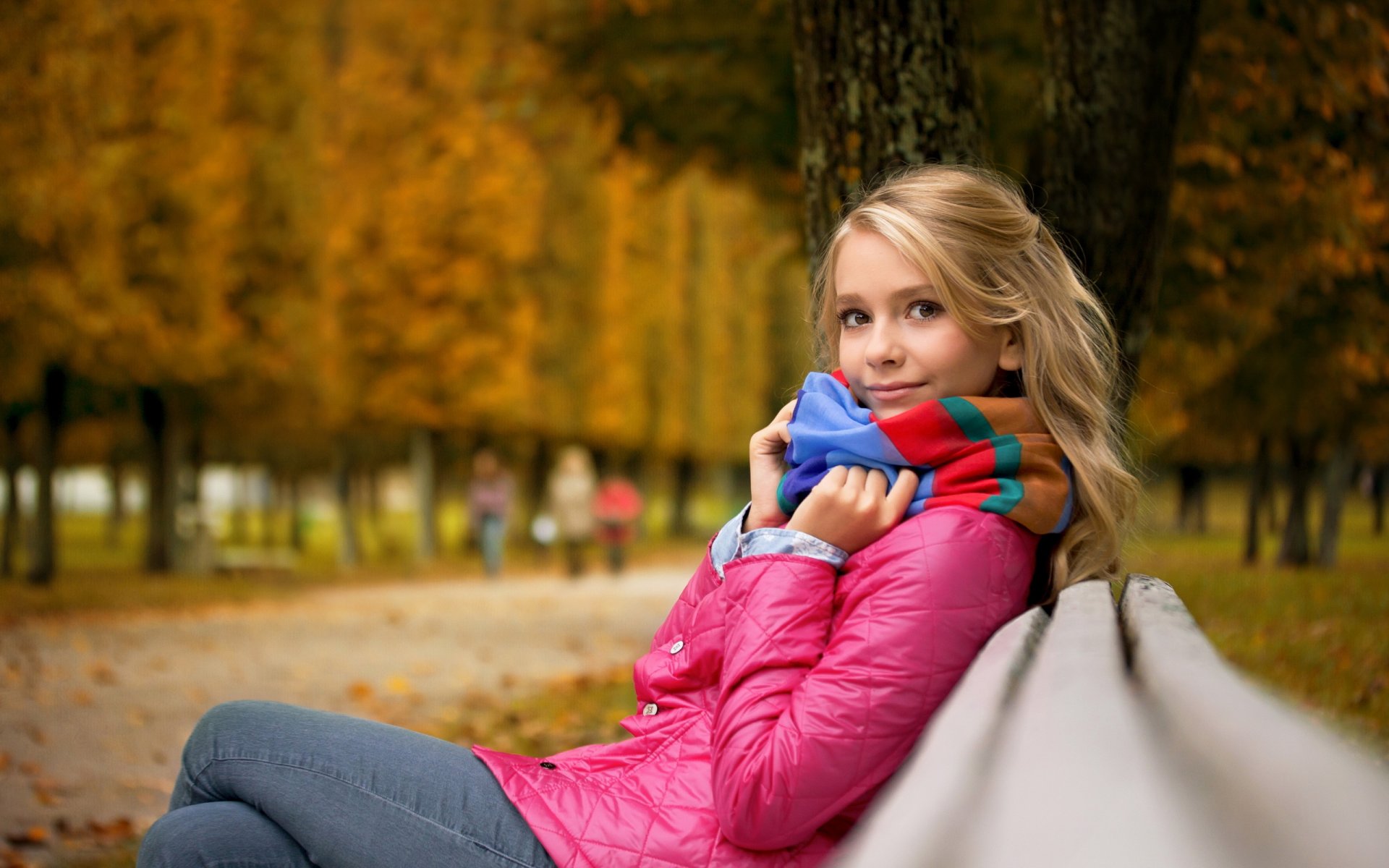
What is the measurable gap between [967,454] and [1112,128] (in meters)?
2.68

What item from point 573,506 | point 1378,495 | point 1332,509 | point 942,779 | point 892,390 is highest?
point 892,390

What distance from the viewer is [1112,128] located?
161 inches

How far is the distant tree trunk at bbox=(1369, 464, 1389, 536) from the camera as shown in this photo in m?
8.87

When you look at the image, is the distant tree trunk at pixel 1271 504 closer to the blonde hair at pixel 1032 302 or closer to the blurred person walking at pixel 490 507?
the blonde hair at pixel 1032 302

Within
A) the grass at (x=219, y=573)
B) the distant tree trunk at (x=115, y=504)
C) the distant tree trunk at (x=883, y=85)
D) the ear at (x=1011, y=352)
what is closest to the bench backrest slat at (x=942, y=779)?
the ear at (x=1011, y=352)

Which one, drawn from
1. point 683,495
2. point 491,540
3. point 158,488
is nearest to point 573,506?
point 491,540

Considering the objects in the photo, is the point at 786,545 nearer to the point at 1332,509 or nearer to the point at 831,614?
the point at 831,614

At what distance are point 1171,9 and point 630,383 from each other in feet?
87.4

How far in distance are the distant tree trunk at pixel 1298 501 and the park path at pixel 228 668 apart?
5211mm

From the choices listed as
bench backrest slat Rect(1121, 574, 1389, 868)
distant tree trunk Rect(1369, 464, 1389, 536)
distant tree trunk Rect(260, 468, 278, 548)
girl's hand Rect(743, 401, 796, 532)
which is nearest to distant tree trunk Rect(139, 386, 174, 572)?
distant tree trunk Rect(260, 468, 278, 548)

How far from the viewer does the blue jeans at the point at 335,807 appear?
182cm

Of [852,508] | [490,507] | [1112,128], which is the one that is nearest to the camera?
[852,508]

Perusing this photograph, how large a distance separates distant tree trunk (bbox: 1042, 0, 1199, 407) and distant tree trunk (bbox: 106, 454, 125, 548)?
24529 mm

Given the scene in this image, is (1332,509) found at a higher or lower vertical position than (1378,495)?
lower
